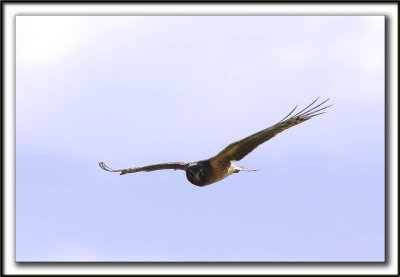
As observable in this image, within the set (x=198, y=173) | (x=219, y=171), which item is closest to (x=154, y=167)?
(x=198, y=173)

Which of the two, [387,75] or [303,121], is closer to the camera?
[303,121]

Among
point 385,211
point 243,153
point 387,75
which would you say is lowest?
point 385,211

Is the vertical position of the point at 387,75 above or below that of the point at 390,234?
above

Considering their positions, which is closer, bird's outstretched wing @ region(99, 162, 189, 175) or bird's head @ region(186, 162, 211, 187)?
bird's head @ region(186, 162, 211, 187)

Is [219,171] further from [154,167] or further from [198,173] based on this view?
[154,167]

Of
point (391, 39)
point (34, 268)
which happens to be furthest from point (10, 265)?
point (391, 39)

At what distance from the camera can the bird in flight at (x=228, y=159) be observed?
42.3ft

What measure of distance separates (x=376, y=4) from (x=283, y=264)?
14.4ft

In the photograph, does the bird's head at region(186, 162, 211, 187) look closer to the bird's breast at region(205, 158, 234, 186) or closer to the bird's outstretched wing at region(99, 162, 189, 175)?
the bird's breast at region(205, 158, 234, 186)

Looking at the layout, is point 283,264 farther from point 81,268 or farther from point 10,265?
point 10,265

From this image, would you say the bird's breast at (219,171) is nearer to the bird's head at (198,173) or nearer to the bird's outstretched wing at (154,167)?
the bird's head at (198,173)

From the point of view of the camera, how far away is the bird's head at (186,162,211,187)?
13766 millimetres

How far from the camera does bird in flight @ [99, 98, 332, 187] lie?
12906 millimetres

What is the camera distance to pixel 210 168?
45.0 feet
